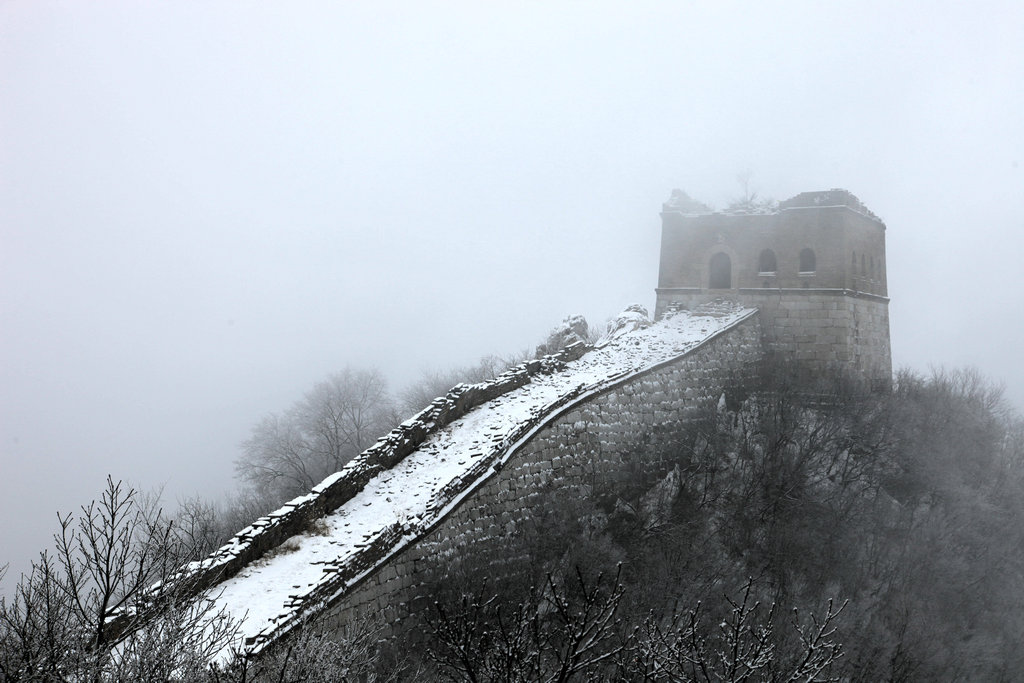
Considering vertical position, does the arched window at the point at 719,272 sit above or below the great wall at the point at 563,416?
above

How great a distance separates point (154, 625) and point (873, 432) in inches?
627

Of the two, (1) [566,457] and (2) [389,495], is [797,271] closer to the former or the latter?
(1) [566,457]

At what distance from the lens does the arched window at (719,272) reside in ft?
66.0

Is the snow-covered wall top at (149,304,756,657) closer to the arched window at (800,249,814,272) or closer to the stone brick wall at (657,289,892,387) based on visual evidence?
the stone brick wall at (657,289,892,387)

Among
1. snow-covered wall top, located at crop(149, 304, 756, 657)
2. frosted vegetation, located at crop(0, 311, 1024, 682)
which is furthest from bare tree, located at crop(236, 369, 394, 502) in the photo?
snow-covered wall top, located at crop(149, 304, 756, 657)

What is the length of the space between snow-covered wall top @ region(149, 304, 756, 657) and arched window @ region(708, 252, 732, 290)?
196 inches

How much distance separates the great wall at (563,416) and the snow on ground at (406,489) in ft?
0.08

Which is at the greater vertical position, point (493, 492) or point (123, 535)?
point (123, 535)

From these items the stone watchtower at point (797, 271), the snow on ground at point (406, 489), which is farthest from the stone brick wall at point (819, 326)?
the snow on ground at point (406, 489)

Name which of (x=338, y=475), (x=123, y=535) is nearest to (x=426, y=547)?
(x=338, y=475)

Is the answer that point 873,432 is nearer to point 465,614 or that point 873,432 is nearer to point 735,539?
point 735,539

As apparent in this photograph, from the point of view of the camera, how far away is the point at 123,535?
640 centimetres

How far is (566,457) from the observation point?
12.8m

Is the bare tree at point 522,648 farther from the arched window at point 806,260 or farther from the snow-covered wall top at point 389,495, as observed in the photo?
the arched window at point 806,260
